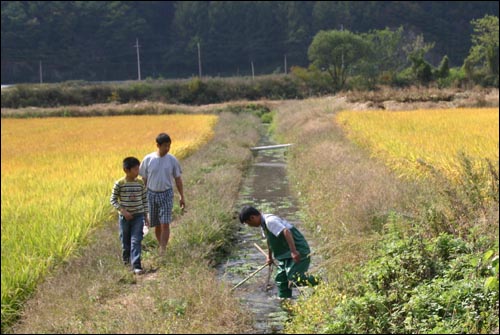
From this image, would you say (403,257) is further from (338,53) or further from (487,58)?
(338,53)

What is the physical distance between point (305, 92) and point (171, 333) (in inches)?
2021

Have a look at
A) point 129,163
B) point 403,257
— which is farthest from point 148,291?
point 403,257

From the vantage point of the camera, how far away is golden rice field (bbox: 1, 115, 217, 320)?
6.10 meters

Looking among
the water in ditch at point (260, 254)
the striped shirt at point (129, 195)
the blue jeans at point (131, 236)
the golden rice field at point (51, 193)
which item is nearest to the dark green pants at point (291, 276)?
the water in ditch at point (260, 254)

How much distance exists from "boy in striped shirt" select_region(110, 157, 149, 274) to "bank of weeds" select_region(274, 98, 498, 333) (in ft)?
6.76

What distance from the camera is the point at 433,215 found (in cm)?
653

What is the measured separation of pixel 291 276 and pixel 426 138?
959 centimetres

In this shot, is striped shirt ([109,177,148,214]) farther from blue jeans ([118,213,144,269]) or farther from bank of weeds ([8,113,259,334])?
bank of weeds ([8,113,259,334])

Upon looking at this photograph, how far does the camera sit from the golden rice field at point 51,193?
6102 millimetres

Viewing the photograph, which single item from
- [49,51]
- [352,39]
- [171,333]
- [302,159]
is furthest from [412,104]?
[49,51]

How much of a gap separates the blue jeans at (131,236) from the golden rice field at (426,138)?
160 inches

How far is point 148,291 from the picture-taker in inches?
239

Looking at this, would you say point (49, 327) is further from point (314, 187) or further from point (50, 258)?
point (314, 187)

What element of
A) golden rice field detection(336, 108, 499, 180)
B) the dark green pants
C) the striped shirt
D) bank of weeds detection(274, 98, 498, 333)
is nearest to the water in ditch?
the dark green pants
